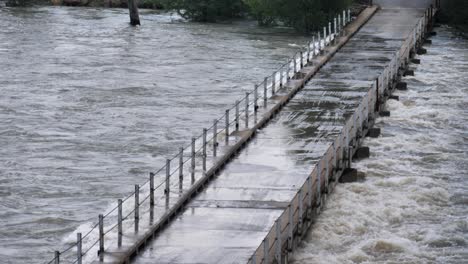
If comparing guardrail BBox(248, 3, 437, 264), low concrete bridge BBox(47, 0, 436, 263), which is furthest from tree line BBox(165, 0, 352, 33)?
guardrail BBox(248, 3, 437, 264)

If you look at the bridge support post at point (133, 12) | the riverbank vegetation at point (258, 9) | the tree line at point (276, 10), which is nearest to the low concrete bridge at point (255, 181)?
the tree line at point (276, 10)

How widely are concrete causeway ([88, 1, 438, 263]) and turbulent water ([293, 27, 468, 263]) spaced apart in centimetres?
62

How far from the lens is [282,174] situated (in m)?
31.7

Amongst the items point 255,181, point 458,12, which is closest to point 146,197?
point 255,181

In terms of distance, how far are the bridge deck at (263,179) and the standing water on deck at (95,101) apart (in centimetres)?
315

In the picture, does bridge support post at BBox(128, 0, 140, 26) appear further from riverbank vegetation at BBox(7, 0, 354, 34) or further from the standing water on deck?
riverbank vegetation at BBox(7, 0, 354, 34)

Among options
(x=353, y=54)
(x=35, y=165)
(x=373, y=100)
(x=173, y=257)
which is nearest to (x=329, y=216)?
(x=173, y=257)

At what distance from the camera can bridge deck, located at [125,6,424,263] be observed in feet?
82.7

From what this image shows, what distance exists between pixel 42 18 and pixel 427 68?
3318cm

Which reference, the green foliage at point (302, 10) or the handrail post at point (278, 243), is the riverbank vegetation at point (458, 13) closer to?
the green foliage at point (302, 10)

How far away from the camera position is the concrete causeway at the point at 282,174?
2498 centimetres

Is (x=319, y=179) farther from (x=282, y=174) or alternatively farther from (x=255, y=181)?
(x=282, y=174)

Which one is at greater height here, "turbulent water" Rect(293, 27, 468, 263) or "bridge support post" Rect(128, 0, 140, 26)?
"turbulent water" Rect(293, 27, 468, 263)

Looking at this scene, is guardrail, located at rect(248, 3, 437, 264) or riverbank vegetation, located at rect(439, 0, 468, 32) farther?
riverbank vegetation, located at rect(439, 0, 468, 32)
